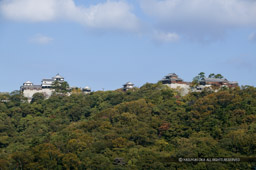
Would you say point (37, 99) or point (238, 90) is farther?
point (37, 99)

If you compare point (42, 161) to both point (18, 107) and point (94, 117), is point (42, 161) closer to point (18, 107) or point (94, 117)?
point (94, 117)

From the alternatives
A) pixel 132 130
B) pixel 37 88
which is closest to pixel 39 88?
pixel 37 88

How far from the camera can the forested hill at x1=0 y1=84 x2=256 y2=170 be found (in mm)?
50125

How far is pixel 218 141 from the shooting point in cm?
5472

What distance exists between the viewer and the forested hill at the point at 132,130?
50.1 m

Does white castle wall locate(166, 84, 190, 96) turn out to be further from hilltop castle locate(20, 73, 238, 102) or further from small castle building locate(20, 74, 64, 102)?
small castle building locate(20, 74, 64, 102)

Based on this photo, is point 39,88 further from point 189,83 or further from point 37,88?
point 189,83

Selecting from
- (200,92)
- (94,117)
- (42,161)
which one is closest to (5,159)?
(42,161)

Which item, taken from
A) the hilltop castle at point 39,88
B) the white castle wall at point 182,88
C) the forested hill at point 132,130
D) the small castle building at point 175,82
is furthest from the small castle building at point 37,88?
the white castle wall at point 182,88

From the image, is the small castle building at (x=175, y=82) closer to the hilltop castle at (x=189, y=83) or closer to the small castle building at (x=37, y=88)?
the hilltop castle at (x=189, y=83)

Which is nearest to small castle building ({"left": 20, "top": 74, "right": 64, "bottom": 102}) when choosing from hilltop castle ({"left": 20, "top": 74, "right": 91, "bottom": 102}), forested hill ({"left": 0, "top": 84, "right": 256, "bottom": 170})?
hilltop castle ({"left": 20, "top": 74, "right": 91, "bottom": 102})

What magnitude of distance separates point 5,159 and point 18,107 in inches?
1057

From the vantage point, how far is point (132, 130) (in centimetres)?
5928

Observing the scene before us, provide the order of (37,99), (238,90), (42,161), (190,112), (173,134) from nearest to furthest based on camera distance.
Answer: (42,161), (173,134), (190,112), (238,90), (37,99)
